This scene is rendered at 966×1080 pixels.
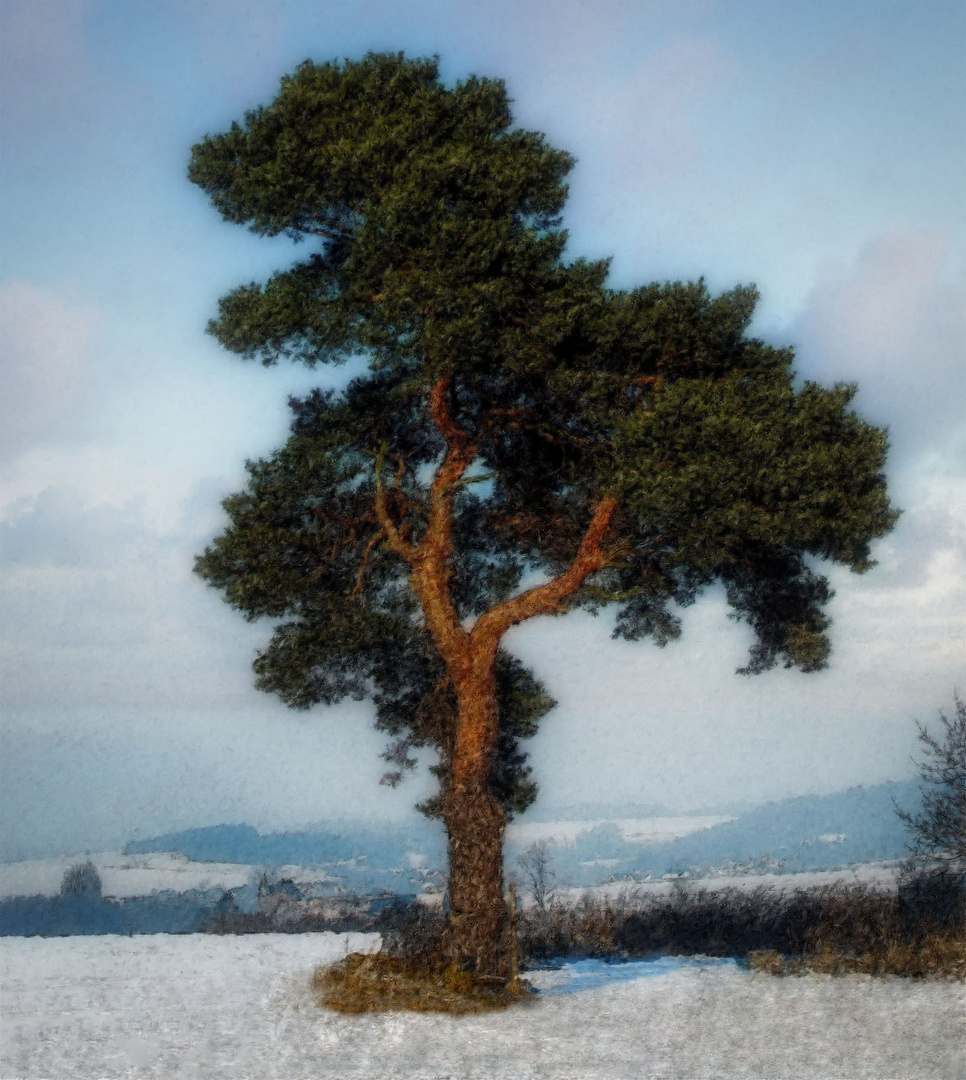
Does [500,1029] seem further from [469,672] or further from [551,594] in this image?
[551,594]

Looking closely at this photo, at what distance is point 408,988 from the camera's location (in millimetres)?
11398

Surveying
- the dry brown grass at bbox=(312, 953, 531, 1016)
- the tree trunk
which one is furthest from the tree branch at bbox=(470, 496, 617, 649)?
the dry brown grass at bbox=(312, 953, 531, 1016)

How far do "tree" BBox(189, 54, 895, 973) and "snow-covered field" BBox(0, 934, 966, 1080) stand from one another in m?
1.91

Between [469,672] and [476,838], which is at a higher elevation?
[469,672]

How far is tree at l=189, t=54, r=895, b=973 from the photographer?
11938mm

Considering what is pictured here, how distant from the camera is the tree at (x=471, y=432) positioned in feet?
39.2

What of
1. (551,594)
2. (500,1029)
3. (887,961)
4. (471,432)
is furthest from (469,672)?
(887,961)

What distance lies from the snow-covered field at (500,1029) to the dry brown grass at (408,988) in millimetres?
272

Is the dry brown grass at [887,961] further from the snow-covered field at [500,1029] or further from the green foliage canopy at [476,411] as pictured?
the green foliage canopy at [476,411]

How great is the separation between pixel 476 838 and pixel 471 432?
552 cm

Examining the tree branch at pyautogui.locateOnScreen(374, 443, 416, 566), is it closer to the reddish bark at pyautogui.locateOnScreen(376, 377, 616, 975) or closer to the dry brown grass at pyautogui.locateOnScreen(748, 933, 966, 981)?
the reddish bark at pyautogui.locateOnScreen(376, 377, 616, 975)

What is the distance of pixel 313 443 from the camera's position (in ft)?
45.7

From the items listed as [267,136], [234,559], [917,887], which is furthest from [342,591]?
[917,887]

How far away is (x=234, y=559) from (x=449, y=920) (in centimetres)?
539
